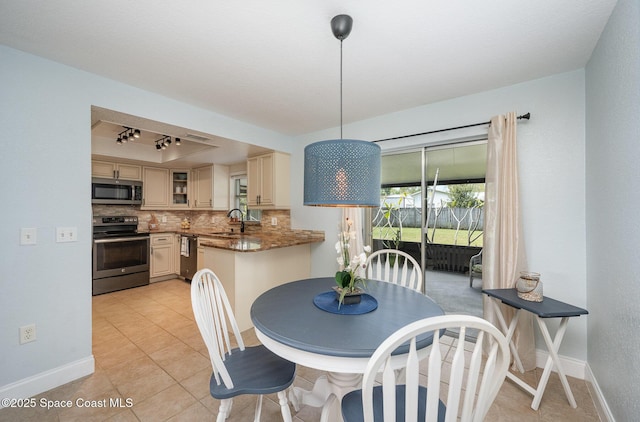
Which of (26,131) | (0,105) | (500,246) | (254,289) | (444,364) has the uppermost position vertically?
(0,105)

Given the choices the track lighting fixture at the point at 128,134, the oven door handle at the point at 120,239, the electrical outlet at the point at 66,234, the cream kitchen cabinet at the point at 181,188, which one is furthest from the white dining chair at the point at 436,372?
the cream kitchen cabinet at the point at 181,188

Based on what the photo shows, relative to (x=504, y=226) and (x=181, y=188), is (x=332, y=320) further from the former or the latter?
(x=181, y=188)

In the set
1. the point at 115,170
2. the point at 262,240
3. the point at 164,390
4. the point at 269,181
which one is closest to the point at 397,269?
the point at 262,240

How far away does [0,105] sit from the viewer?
5.74ft

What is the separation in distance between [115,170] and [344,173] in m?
4.69

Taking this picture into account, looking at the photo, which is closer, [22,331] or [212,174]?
[22,331]

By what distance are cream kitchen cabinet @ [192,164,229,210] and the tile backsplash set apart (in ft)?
1.20

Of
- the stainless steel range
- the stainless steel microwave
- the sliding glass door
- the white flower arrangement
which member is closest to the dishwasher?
the stainless steel range

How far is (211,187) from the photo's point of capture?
4.94m

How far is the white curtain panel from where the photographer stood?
2.14 meters

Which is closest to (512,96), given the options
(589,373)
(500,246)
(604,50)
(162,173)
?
(604,50)

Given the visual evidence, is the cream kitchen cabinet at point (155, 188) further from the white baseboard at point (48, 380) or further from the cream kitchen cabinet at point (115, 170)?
the white baseboard at point (48, 380)

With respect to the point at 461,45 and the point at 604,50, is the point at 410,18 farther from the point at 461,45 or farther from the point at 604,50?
the point at 604,50

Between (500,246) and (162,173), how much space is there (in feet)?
18.0
